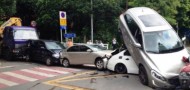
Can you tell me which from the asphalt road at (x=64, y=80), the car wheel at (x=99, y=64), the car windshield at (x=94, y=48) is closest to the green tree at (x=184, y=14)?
the car windshield at (x=94, y=48)

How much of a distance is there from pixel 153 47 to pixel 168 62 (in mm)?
1254

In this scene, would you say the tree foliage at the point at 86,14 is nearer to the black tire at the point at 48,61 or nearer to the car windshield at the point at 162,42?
the black tire at the point at 48,61

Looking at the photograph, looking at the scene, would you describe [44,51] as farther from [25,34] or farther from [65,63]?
[25,34]

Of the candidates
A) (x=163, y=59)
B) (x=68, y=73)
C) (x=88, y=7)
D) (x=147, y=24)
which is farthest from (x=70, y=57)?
(x=88, y=7)

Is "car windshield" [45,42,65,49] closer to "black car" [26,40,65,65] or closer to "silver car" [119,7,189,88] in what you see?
"black car" [26,40,65,65]

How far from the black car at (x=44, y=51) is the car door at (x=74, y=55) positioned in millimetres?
1183

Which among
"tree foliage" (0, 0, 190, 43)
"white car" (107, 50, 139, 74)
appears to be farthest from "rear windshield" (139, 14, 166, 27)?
"tree foliage" (0, 0, 190, 43)

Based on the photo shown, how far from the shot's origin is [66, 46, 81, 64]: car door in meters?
20.5

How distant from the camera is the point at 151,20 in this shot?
53.1ft

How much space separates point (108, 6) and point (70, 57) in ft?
48.9

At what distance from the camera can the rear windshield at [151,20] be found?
15.9 meters

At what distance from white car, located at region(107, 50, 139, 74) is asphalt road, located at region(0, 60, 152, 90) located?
1.02 ft

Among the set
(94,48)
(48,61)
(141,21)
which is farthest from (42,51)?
(141,21)

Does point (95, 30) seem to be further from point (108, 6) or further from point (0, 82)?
point (0, 82)
